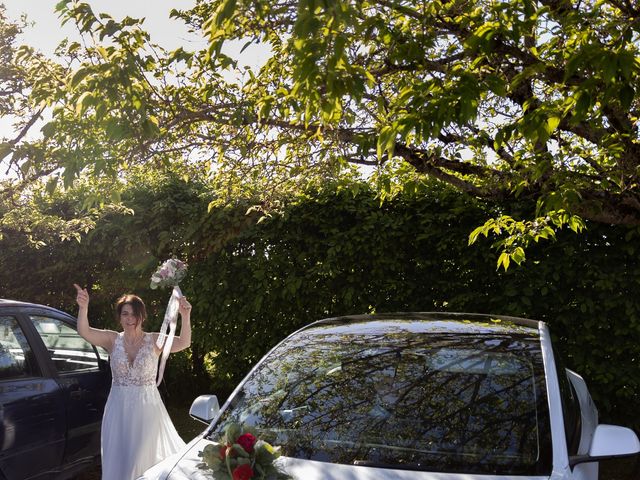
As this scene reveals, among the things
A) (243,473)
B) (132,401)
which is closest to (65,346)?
(132,401)

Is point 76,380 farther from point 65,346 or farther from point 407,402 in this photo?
point 407,402

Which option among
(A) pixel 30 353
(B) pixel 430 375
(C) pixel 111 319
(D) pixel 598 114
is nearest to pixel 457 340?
(B) pixel 430 375

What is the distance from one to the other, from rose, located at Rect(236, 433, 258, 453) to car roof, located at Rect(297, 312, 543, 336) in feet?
4.15

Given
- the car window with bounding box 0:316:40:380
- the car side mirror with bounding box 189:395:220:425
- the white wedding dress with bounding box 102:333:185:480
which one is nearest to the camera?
the car side mirror with bounding box 189:395:220:425

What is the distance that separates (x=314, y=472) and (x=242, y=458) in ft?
1.04

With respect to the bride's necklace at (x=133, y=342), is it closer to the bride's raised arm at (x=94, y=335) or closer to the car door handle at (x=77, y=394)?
the bride's raised arm at (x=94, y=335)

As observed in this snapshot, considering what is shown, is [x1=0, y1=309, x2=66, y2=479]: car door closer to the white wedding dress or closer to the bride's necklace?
the white wedding dress

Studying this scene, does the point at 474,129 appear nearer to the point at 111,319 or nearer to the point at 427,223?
the point at 427,223

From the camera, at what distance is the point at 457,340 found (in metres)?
4.17

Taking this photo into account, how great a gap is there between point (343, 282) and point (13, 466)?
4230 mm

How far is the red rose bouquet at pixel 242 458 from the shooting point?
3.19 m

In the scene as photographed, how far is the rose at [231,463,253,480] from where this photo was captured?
316 cm

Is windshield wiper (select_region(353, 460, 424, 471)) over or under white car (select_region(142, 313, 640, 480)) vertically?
under

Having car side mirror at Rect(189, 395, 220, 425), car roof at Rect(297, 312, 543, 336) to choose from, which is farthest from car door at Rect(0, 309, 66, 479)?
A: car roof at Rect(297, 312, 543, 336)
